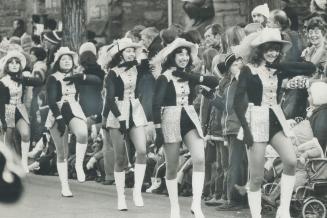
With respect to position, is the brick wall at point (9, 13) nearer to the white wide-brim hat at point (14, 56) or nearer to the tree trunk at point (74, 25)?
the tree trunk at point (74, 25)

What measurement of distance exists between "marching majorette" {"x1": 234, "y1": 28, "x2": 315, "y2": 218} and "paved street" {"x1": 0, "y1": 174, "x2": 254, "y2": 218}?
4.78 ft

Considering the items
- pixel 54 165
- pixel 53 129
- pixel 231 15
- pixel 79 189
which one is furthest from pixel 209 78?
pixel 231 15

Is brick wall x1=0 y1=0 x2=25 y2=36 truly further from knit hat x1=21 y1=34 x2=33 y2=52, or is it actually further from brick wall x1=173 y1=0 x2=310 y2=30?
brick wall x1=173 y1=0 x2=310 y2=30

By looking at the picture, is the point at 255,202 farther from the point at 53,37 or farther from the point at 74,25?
the point at 53,37

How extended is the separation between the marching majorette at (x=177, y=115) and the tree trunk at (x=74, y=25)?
7983mm

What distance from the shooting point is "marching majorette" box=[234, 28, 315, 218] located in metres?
8.56

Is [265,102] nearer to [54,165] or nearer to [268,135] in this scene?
[268,135]

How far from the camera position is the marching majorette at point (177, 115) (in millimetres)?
9359

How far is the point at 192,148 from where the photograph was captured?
943 cm

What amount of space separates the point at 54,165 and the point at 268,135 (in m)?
7.60

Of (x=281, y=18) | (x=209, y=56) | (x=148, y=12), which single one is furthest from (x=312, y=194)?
(x=148, y=12)

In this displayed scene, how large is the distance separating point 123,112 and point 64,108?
179 cm

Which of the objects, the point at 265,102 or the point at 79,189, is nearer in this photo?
the point at 265,102

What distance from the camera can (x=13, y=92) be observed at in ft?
44.2
